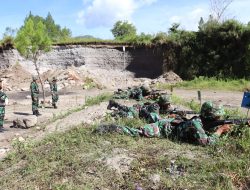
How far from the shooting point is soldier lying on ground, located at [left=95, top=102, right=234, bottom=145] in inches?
242

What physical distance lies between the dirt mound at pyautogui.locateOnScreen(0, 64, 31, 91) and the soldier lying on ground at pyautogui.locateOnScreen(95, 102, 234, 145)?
2172 centimetres

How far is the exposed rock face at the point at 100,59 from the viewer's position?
2925cm

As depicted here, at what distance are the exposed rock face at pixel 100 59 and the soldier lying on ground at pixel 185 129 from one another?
2191cm

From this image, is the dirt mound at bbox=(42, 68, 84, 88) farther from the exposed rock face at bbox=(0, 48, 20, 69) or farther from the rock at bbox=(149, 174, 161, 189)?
the rock at bbox=(149, 174, 161, 189)

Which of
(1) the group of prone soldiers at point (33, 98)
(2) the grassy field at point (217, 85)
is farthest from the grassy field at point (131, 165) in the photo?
(2) the grassy field at point (217, 85)

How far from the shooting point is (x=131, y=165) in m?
5.53

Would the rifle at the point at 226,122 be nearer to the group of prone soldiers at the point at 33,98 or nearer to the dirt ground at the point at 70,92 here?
the dirt ground at the point at 70,92

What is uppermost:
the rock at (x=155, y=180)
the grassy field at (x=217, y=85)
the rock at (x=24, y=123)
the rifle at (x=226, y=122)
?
the rifle at (x=226, y=122)

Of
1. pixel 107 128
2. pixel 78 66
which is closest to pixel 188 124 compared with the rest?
pixel 107 128

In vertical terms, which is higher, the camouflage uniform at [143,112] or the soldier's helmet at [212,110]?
the soldier's helmet at [212,110]

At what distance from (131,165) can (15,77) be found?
25.9m

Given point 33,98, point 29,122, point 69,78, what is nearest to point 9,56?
point 69,78

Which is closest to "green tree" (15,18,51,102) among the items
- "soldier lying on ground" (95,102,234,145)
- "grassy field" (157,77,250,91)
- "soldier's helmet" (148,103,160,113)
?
"grassy field" (157,77,250,91)

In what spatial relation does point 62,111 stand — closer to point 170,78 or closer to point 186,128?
point 186,128
